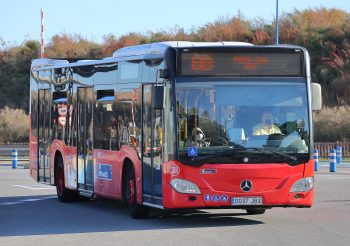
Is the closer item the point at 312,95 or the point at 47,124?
the point at 312,95

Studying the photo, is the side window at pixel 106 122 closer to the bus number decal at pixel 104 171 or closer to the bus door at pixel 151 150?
the bus number decal at pixel 104 171

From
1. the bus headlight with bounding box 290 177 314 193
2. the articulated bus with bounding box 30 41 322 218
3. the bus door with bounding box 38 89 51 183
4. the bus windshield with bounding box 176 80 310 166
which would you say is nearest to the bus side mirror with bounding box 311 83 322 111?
Answer: the articulated bus with bounding box 30 41 322 218

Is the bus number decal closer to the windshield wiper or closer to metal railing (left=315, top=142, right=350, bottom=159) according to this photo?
the windshield wiper

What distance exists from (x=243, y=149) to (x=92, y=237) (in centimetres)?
292

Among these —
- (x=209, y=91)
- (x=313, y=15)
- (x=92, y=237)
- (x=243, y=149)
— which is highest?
(x=313, y=15)

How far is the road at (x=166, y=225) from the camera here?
1402 centimetres

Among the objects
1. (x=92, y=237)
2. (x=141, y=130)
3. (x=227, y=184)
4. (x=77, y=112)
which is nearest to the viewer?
(x=92, y=237)

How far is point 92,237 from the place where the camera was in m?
14.6

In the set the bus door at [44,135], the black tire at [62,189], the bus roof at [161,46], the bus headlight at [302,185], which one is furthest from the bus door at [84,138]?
the bus headlight at [302,185]

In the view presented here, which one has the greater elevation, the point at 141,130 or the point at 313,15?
the point at 313,15

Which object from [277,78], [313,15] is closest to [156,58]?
[277,78]

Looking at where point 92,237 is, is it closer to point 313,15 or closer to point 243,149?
point 243,149

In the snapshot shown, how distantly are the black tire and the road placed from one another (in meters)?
0.26

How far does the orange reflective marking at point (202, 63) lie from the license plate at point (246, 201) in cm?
220
